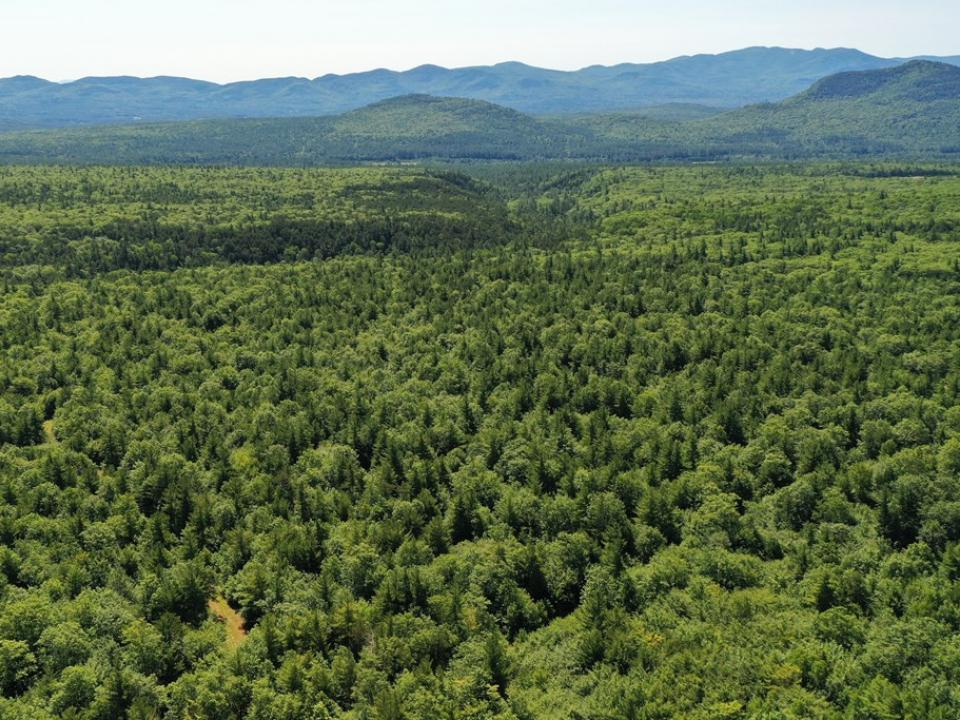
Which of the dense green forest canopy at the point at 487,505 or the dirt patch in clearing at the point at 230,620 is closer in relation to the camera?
the dense green forest canopy at the point at 487,505

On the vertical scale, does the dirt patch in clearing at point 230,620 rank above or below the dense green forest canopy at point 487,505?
below

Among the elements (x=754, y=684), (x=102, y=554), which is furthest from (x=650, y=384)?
(x=102, y=554)

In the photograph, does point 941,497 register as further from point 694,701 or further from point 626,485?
point 694,701

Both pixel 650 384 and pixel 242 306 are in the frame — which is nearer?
pixel 650 384

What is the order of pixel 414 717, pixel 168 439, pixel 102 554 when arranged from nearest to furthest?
pixel 414 717, pixel 102 554, pixel 168 439

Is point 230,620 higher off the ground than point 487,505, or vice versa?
point 487,505
